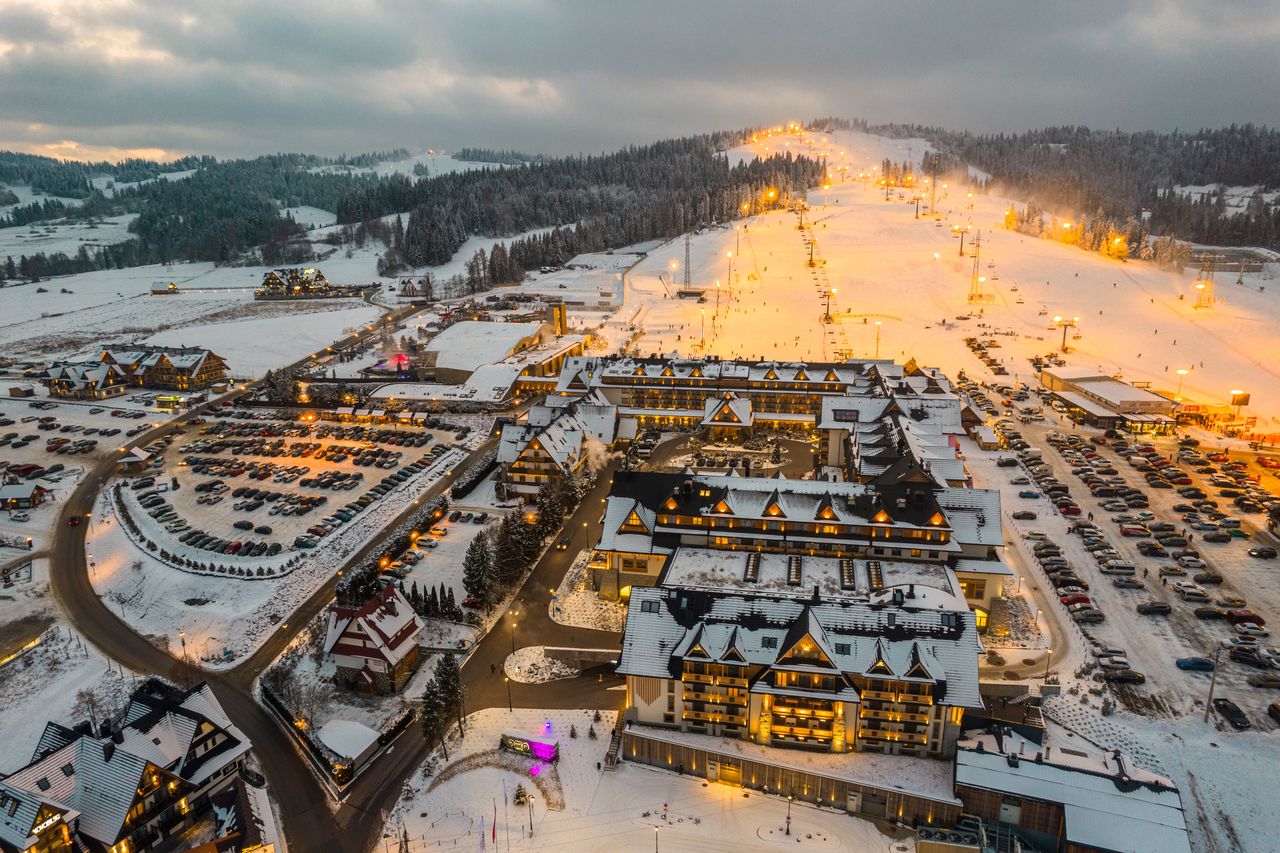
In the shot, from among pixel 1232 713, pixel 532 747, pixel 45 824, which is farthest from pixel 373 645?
pixel 1232 713

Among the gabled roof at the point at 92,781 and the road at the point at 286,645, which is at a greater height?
the gabled roof at the point at 92,781

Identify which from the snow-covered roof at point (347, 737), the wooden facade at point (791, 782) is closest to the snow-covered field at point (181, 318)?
the snow-covered roof at point (347, 737)

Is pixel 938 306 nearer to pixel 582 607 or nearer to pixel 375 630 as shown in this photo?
pixel 582 607

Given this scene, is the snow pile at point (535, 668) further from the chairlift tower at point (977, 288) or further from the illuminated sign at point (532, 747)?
the chairlift tower at point (977, 288)

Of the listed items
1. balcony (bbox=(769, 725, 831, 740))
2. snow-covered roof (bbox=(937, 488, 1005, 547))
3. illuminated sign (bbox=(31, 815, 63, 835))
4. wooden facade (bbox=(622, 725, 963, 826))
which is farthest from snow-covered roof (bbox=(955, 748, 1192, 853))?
illuminated sign (bbox=(31, 815, 63, 835))

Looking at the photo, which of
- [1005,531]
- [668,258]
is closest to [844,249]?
[668,258]

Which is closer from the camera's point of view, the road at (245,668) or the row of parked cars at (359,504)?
the road at (245,668)
